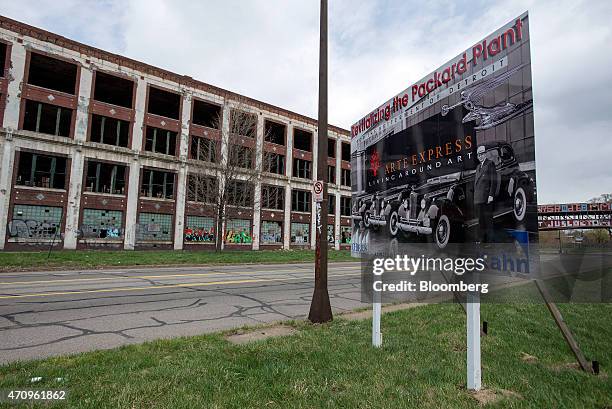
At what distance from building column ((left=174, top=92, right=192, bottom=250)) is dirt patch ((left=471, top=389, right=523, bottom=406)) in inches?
1281

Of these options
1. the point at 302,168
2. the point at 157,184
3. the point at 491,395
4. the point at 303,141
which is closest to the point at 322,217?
the point at 491,395

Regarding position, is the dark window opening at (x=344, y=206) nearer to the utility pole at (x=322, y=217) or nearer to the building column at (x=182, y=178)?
the building column at (x=182, y=178)

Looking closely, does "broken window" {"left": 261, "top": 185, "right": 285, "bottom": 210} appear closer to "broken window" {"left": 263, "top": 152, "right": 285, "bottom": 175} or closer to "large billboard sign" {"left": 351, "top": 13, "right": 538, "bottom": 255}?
"broken window" {"left": 263, "top": 152, "right": 285, "bottom": 175}

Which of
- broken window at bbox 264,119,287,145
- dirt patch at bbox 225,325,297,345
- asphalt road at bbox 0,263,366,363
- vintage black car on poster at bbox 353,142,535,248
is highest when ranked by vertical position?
broken window at bbox 264,119,287,145

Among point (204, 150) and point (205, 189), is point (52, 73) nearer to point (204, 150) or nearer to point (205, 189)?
point (204, 150)

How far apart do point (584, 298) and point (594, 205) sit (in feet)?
17.8

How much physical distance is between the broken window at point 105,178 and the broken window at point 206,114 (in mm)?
9678

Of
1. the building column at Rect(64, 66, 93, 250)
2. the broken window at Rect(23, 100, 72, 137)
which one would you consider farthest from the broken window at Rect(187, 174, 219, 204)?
the broken window at Rect(23, 100, 72, 137)

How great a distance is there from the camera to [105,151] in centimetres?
3041

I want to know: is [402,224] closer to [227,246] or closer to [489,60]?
[489,60]

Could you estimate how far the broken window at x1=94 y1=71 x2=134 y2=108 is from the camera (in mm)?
32162

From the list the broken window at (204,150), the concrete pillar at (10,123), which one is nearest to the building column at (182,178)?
the broken window at (204,150)

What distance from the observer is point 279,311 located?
8.51 metres

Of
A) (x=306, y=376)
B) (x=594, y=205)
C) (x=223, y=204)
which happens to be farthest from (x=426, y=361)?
(x=223, y=204)
